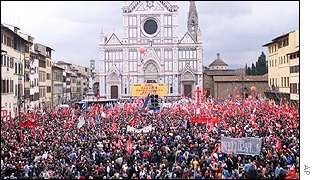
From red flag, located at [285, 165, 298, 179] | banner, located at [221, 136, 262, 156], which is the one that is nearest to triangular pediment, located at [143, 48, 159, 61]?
banner, located at [221, 136, 262, 156]

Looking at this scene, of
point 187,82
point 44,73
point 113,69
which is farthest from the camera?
point 113,69

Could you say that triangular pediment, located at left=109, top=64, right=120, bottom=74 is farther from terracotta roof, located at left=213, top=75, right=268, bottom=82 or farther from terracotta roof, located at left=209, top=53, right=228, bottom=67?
terracotta roof, located at left=209, top=53, right=228, bottom=67

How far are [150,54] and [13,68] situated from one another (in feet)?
149

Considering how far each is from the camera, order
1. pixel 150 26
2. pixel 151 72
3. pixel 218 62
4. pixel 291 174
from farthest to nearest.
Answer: pixel 218 62, pixel 150 26, pixel 151 72, pixel 291 174

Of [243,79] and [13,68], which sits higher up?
[243,79]

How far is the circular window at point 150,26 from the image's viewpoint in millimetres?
75863

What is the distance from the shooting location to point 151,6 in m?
75.7

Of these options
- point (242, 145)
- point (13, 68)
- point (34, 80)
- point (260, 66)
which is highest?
point (260, 66)

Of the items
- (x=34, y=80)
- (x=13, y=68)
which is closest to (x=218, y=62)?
(x=34, y=80)

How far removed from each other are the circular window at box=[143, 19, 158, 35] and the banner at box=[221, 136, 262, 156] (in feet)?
200

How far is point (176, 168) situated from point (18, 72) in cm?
1936

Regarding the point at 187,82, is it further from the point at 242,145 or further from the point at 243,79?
A: the point at 242,145

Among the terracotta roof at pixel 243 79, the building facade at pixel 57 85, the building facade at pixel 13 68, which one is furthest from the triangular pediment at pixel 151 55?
the building facade at pixel 13 68

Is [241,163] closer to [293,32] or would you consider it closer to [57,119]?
[57,119]
